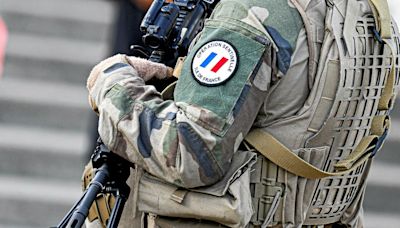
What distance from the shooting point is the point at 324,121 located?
2.79m

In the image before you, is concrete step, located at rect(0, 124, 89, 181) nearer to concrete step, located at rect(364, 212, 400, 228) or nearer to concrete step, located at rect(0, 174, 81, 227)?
concrete step, located at rect(0, 174, 81, 227)

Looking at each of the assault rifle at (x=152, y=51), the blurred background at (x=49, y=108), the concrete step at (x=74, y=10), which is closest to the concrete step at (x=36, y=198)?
the blurred background at (x=49, y=108)

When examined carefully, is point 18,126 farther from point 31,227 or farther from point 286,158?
point 286,158

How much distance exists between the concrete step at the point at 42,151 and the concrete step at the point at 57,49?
0.50 metres

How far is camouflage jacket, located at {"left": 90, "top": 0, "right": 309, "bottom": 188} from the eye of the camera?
2.64m

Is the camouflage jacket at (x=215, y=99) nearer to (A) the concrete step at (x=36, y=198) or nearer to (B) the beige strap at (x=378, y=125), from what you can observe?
(B) the beige strap at (x=378, y=125)

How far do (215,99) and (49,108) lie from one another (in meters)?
4.37

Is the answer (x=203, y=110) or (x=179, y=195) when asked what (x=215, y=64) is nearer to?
(x=203, y=110)

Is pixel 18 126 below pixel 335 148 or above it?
below

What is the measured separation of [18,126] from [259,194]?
14.1ft

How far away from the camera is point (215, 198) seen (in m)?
2.71

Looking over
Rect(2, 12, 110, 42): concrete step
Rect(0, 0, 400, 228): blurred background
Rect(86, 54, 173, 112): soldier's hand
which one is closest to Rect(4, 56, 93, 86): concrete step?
Rect(0, 0, 400, 228): blurred background

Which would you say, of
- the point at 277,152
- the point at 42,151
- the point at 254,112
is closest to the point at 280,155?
the point at 277,152

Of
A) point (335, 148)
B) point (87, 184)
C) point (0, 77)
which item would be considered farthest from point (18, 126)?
point (335, 148)
